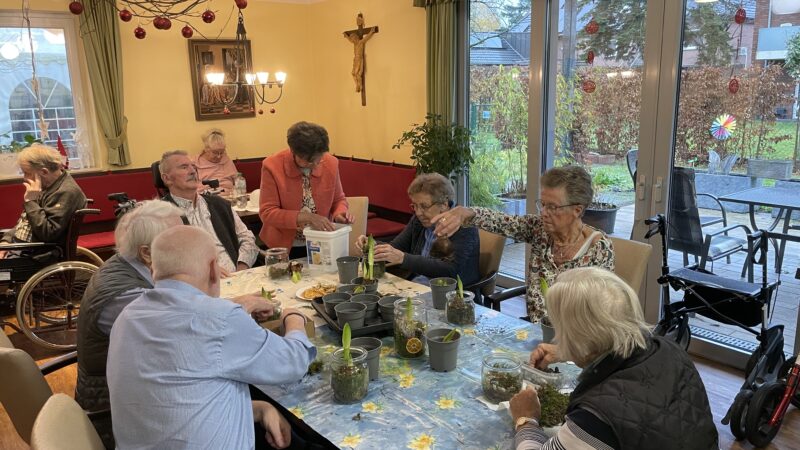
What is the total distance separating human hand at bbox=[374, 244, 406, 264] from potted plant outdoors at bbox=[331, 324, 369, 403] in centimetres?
113

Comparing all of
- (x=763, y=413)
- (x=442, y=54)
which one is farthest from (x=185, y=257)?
(x=442, y=54)

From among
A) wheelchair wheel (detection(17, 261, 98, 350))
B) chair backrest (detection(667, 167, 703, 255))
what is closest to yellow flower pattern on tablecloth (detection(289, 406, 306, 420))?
wheelchair wheel (detection(17, 261, 98, 350))

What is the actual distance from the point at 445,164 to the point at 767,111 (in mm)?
2221

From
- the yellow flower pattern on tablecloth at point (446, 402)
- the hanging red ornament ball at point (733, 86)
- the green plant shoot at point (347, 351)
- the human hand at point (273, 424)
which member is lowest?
the human hand at point (273, 424)

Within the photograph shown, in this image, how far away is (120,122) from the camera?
5605 millimetres

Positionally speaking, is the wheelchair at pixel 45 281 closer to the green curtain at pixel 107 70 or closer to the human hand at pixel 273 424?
the green curtain at pixel 107 70

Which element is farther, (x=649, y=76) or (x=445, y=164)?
(x=445, y=164)

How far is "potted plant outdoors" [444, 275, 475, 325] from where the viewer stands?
7.23ft

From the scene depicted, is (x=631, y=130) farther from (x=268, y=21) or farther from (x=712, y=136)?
(x=268, y=21)

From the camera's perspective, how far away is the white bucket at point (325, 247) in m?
2.90

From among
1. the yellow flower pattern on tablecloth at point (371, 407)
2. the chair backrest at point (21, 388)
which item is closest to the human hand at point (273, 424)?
the yellow flower pattern on tablecloth at point (371, 407)

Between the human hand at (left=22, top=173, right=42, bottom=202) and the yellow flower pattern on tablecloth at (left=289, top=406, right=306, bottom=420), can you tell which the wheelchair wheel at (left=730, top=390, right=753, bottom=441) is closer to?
the yellow flower pattern on tablecloth at (left=289, top=406, right=306, bottom=420)

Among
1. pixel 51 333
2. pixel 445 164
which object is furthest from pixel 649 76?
pixel 51 333

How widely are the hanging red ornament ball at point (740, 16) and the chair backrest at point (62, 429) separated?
3676mm
